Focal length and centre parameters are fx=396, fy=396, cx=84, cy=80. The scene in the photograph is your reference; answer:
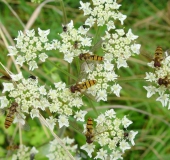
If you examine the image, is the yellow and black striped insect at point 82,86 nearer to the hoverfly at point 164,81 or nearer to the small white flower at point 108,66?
the small white flower at point 108,66

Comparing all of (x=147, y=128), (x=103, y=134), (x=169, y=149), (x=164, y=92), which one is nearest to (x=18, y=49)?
(x=103, y=134)

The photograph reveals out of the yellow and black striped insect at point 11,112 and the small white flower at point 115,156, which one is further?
the small white flower at point 115,156

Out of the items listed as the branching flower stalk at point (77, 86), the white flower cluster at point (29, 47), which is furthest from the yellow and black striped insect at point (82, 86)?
the white flower cluster at point (29, 47)

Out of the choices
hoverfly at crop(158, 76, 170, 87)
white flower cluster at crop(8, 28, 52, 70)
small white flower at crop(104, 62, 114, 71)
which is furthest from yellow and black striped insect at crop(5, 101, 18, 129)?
hoverfly at crop(158, 76, 170, 87)

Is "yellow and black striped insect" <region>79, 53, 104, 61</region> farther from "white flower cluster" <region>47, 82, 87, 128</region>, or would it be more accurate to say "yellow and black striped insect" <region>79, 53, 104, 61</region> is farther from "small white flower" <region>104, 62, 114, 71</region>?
"white flower cluster" <region>47, 82, 87, 128</region>

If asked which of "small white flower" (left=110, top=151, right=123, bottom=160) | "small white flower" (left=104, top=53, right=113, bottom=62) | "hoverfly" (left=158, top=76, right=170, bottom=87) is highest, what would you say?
"small white flower" (left=104, top=53, right=113, bottom=62)
